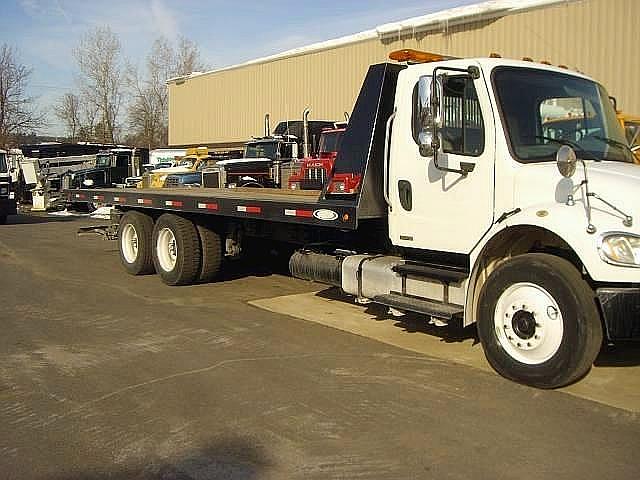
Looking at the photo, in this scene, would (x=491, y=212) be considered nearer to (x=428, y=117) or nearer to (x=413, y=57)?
(x=428, y=117)

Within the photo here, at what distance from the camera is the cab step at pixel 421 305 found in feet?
19.3

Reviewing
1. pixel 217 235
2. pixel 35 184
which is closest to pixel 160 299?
pixel 217 235

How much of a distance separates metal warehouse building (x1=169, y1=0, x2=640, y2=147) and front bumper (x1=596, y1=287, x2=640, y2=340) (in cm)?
1348

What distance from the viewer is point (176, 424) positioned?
464cm

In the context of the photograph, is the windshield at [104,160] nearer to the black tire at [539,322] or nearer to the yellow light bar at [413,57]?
the yellow light bar at [413,57]

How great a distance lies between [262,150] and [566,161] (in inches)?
551

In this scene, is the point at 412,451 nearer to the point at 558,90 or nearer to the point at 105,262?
the point at 558,90

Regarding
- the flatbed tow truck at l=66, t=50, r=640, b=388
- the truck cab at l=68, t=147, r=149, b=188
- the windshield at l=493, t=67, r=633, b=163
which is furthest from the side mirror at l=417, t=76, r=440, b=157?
the truck cab at l=68, t=147, r=149, b=188

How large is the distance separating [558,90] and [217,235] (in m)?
5.37

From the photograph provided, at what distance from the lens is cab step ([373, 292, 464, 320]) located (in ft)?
19.3

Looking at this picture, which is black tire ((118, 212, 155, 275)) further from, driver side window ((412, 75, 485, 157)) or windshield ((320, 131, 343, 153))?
driver side window ((412, 75, 485, 157))

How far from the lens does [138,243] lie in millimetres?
10820

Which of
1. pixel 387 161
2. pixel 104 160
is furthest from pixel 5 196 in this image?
pixel 387 161

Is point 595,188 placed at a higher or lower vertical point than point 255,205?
higher
